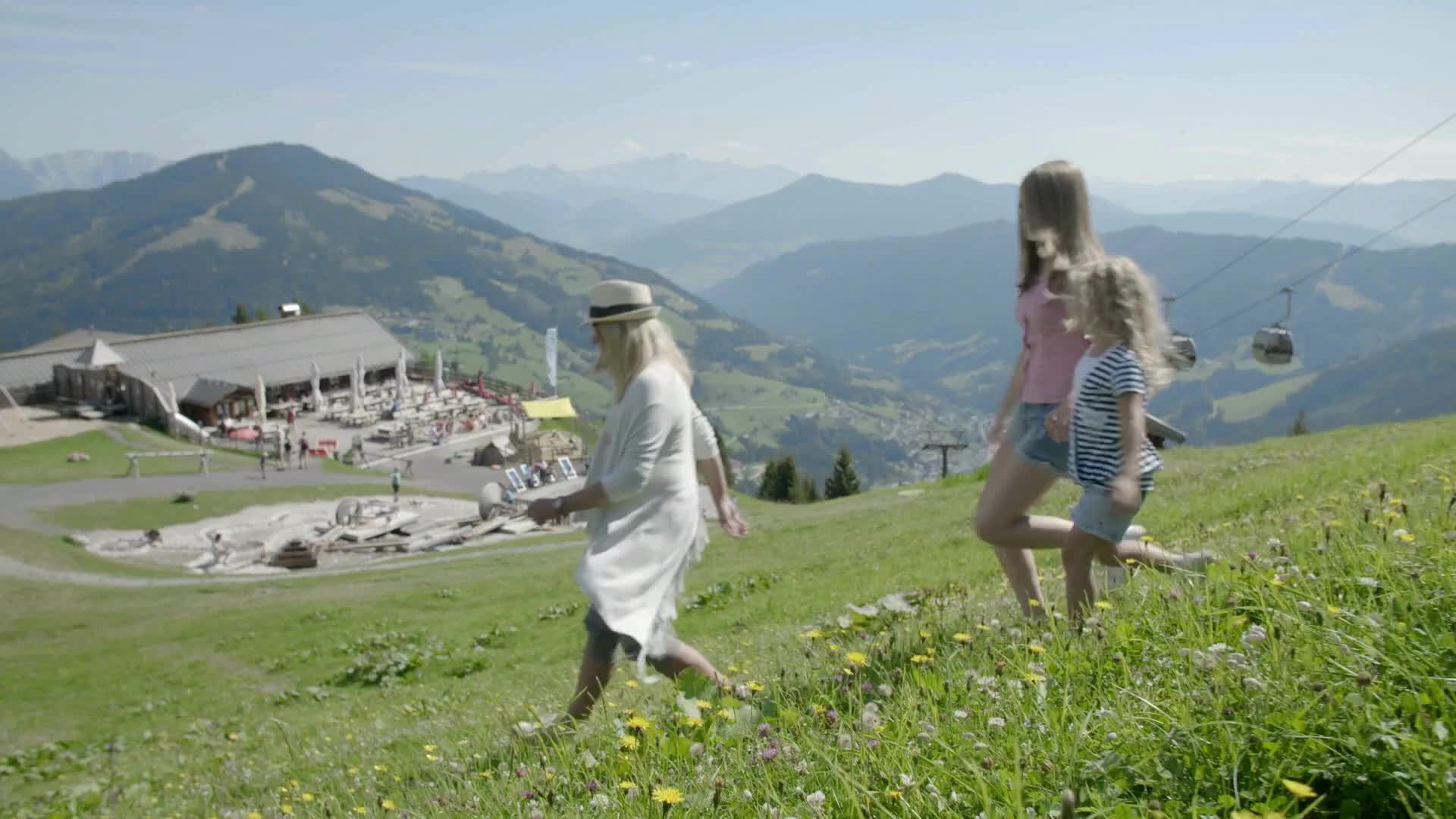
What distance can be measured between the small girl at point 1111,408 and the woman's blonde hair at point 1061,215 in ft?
0.87

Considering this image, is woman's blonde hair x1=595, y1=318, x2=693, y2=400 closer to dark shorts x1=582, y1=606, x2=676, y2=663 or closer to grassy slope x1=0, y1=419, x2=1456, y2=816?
dark shorts x1=582, y1=606, x2=676, y2=663

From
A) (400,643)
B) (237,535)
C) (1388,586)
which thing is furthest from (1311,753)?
(237,535)

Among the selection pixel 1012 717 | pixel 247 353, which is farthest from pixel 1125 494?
pixel 247 353

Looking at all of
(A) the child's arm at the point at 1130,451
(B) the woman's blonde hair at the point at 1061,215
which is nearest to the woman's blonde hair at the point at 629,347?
(B) the woman's blonde hair at the point at 1061,215

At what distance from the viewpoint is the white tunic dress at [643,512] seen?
586cm

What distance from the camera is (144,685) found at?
16.3 m

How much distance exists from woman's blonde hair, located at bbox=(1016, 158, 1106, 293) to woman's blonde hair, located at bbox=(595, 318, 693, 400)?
7.35ft

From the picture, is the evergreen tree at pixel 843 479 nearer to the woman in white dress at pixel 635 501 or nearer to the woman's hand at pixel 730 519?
the woman's hand at pixel 730 519

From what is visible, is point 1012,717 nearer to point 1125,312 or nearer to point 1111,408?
point 1111,408

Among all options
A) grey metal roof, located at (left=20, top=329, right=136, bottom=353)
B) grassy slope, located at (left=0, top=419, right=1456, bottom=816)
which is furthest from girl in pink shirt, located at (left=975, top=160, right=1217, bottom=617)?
grey metal roof, located at (left=20, top=329, right=136, bottom=353)

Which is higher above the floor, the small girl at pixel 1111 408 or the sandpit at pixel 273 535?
the small girl at pixel 1111 408

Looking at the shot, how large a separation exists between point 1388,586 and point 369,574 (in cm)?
3096

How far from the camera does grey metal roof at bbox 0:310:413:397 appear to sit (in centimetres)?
8605

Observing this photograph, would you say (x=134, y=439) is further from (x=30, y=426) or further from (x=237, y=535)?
(x=237, y=535)
